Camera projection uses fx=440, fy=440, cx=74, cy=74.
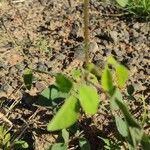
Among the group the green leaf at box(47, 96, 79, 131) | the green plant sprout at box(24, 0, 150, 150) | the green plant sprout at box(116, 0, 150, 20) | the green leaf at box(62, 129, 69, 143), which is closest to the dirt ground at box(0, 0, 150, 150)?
the green plant sprout at box(116, 0, 150, 20)

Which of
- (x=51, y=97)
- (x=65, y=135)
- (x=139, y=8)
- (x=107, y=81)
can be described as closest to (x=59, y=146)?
(x=65, y=135)

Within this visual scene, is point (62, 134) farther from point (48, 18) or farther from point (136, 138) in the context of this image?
point (48, 18)

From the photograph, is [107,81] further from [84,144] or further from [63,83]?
[84,144]

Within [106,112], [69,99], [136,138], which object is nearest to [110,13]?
[106,112]

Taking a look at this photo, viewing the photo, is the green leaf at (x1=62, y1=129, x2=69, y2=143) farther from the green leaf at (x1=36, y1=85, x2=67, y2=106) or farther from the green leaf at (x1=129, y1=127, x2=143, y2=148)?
the green leaf at (x1=129, y1=127, x2=143, y2=148)

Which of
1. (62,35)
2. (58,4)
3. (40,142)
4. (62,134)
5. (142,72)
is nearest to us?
(62,134)

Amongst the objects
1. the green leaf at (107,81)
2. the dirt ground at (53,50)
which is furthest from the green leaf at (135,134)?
the dirt ground at (53,50)
